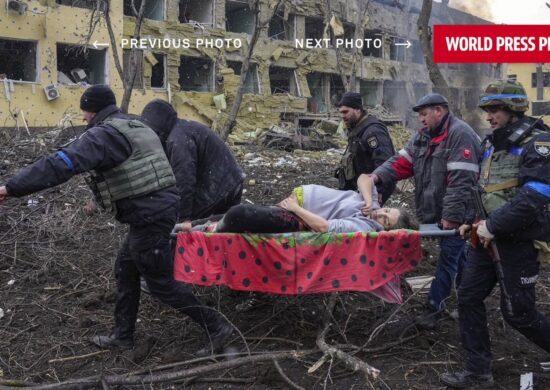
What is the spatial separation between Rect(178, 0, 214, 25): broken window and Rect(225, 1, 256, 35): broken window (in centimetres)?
198

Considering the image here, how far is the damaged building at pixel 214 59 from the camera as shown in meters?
17.6

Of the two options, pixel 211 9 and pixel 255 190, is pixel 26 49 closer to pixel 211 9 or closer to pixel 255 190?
pixel 211 9

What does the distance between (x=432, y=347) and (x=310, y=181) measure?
6.55 metres

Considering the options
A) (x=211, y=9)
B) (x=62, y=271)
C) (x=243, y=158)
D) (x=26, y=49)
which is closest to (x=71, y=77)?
(x=26, y=49)

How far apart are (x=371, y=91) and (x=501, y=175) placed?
31117 millimetres

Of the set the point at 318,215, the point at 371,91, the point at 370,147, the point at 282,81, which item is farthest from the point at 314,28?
the point at 318,215

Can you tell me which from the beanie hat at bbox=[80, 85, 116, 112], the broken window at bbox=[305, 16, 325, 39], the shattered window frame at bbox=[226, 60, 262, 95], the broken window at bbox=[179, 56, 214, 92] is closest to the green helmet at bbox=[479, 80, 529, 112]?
the beanie hat at bbox=[80, 85, 116, 112]

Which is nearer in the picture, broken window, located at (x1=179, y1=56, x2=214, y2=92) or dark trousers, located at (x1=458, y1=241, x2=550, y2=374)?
dark trousers, located at (x1=458, y1=241, x2=550, y2=374)

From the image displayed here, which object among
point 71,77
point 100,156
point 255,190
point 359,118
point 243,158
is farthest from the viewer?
point 71,77

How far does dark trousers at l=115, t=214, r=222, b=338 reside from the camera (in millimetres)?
3523

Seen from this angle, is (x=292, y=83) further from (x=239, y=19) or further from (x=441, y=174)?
(x=441, y=174)

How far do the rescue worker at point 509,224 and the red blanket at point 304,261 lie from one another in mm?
507

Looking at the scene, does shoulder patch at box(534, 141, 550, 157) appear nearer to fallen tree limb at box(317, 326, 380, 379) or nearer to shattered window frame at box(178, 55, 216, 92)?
fallen tree limb at box(317, 326, 380, 379)

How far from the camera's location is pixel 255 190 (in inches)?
362
